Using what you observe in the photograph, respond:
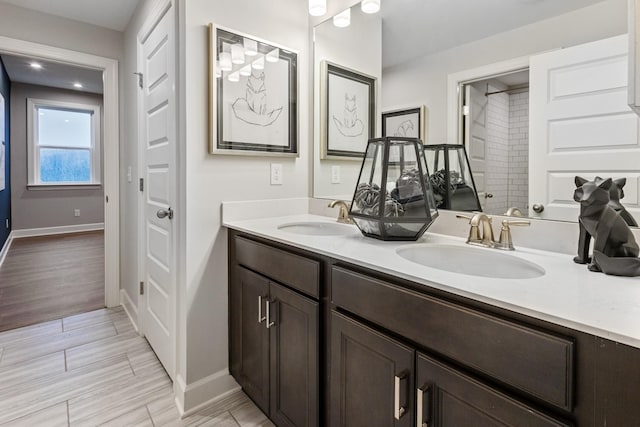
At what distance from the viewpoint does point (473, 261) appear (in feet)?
3.72

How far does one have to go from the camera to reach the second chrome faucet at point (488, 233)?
1.12 m

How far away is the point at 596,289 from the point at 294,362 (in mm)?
958

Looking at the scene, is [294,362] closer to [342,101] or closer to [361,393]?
[361,393]

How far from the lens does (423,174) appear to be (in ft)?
4.27

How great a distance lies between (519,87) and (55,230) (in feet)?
24.1

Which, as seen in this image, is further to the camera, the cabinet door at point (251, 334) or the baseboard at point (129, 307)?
the baseboard at point (129, 307)

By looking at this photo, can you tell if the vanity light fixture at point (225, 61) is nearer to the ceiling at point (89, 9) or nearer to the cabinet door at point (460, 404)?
the ceiling at point (89, 9)

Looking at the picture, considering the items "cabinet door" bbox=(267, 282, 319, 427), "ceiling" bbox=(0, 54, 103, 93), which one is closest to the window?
"ceiling" bbox=(0, 54, 103, 93)

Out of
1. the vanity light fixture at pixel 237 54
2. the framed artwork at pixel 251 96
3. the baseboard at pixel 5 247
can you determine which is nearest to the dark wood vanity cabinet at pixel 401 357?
the framed artwork at pixel 251 96

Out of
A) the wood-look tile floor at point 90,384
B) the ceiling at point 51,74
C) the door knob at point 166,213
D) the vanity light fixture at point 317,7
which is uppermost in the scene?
the ceiling at point 51,74

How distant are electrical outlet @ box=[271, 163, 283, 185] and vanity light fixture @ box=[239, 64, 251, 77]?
0.48 m

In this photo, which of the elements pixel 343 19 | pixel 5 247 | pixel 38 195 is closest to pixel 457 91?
Result: pixel 343 19

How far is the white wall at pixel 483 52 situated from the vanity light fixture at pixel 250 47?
0.67m

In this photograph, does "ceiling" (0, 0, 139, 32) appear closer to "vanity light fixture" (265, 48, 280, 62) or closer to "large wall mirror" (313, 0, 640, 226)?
"vanity light fixture" (265, 48, 280, 62)
